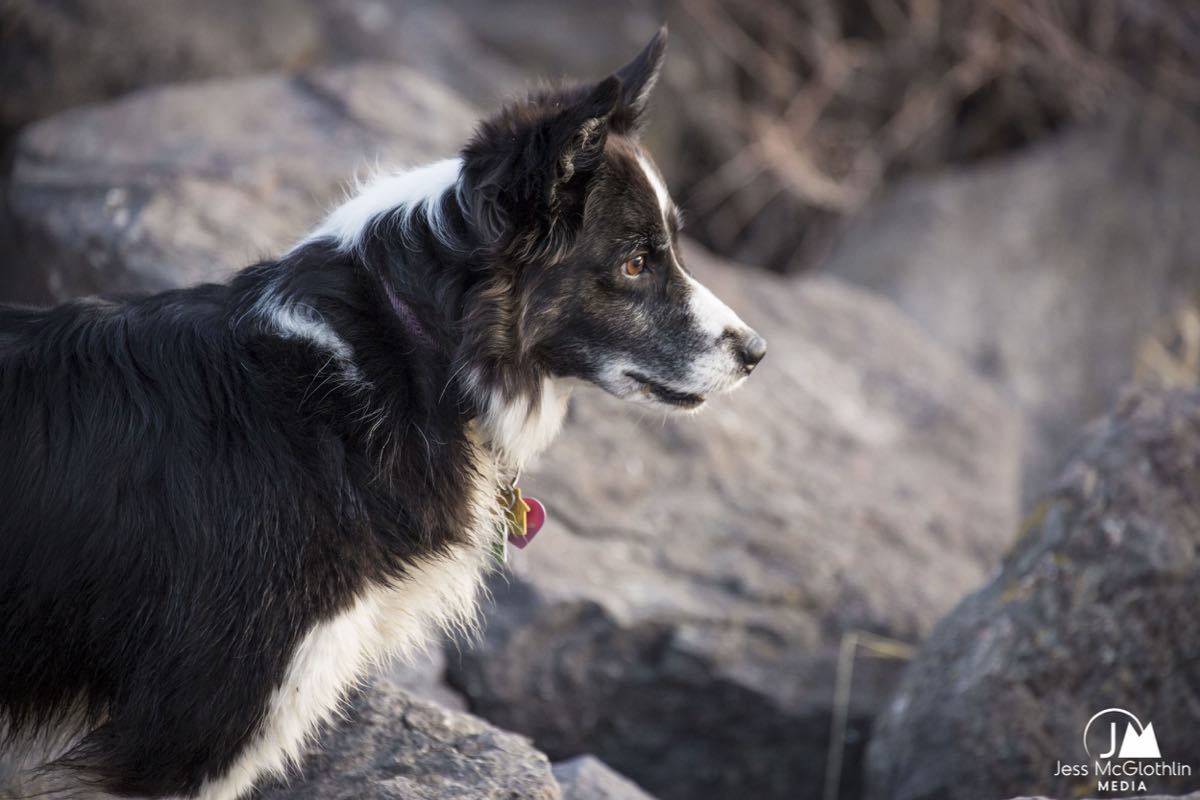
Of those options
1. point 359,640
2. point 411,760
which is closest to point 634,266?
point 359,640

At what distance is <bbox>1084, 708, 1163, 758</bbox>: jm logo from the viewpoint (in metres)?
3.58

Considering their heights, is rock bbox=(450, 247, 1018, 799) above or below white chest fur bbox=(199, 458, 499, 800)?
above

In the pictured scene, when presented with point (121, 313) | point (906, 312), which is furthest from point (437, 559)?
point (906, 312)

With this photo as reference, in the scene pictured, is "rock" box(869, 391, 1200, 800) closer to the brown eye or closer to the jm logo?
the jm logo

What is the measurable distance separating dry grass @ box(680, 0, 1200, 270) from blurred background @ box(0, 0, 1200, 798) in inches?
1.1

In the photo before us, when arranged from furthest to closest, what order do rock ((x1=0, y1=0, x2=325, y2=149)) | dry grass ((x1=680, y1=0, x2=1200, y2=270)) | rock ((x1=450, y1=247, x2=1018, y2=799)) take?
dry grass ((x1=680, y1=0, x2=1200, y2=270)), rock ((x1=0, y1=0, x2=325, y2=149)), rock ((x1=450, y1=247, x2=1018, y2=799))

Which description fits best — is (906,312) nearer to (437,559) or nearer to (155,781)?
(437,559)

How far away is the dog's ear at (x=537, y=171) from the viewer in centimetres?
281

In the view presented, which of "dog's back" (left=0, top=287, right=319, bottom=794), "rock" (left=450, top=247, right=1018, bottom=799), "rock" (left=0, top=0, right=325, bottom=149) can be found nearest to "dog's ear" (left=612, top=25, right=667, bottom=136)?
"dog's back" (left=0, top=287, right=319, bottom=794)

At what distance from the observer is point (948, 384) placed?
607 centimetres

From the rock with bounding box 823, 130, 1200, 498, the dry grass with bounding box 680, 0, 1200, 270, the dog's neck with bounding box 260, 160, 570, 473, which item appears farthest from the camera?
the dry grass with bounding box 680, 0, 1200, 270

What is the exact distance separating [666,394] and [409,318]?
2.47 feet

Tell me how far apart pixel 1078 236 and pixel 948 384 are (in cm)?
254

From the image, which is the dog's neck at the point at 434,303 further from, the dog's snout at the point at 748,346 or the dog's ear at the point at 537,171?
the dog's snout at the point at 748,346
